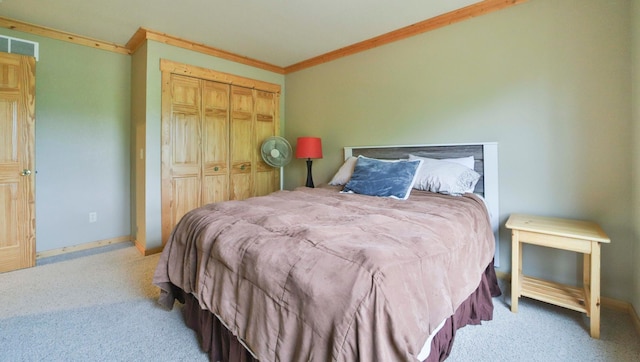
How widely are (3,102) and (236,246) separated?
9.40 ft

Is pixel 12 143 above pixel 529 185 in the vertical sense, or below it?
above

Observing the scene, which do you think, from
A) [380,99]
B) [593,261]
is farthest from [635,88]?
[380,99]

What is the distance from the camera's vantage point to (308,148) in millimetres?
3414

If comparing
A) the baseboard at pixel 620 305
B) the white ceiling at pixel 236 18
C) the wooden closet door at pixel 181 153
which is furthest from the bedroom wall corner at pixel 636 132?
the wooden closet door at pixel 181 153

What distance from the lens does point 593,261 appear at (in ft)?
5.27

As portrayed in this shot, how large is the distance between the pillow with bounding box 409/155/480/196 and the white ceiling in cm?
137

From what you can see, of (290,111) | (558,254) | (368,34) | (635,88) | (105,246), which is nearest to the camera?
(635,88)

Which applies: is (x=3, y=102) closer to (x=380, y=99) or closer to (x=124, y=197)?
(x=124, y=197)

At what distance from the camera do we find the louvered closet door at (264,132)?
3.98 meters

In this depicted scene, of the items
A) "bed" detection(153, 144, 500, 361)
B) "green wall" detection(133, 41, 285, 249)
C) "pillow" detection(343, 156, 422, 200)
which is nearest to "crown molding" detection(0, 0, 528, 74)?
"green wall" detection(133, 41, 285, 249)

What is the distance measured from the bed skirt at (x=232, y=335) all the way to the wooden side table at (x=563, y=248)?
11.9 inches

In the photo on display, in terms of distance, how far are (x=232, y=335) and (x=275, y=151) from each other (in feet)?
8.58

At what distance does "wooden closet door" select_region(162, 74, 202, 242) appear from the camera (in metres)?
3.14

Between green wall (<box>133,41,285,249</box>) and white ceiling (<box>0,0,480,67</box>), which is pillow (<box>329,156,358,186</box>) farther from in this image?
green wall (<box>133,41,285,249</box>)
